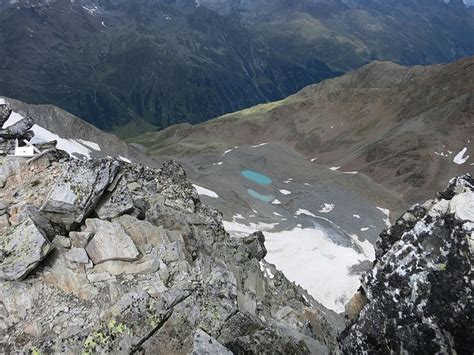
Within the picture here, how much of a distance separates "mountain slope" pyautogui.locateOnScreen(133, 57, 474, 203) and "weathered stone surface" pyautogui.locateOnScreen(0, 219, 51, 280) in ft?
322

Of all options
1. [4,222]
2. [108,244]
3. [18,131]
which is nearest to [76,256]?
[108,244]

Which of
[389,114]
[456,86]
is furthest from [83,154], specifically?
[456,86]

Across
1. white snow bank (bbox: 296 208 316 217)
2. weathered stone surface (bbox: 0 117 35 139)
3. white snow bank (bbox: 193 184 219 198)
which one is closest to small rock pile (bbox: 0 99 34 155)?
weathered stone surface (bbox: 0 117 35 139)

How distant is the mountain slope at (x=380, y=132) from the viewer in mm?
111750

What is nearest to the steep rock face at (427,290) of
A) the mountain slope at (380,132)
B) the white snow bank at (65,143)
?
the white snow bank at (65,143)

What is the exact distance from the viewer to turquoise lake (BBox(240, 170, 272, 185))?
110 metres

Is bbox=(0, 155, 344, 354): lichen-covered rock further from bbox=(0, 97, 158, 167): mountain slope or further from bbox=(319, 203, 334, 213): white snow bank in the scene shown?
bbox=(319, 203, 334, 213): white snow bank

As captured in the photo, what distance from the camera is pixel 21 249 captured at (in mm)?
14297

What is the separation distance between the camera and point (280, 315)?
22.8 m

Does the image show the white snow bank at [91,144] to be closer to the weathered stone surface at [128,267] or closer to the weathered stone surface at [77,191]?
the weathered stone surface at [77,191]

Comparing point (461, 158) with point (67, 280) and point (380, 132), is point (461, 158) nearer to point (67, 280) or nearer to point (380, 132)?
point (380, 132)

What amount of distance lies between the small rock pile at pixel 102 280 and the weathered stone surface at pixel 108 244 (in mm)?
36

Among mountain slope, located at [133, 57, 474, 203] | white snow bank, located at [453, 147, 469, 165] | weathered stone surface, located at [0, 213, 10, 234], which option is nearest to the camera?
weathered stone surface, located at [0, 213, 10, 234]

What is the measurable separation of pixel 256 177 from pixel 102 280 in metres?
101
